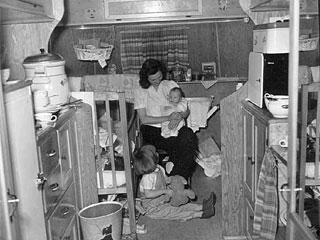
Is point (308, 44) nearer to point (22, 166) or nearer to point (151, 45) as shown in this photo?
point (22, 166)

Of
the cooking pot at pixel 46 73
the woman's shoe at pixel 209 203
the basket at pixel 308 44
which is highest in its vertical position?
the basket at pixel 308 44

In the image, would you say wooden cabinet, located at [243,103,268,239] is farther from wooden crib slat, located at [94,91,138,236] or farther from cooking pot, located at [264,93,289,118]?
wooden crib slat, located at [94,91,138,236]

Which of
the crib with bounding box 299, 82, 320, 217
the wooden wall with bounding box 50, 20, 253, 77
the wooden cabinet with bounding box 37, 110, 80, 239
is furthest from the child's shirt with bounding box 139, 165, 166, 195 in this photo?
the wooden wall with bounding box 50, 20, 253, 77

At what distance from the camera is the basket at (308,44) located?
125cm

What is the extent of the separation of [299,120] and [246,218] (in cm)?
143

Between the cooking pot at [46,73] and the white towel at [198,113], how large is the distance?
7.16 ft

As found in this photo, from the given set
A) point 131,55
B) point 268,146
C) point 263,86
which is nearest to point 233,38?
point 131,55

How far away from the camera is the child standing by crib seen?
10.4 ft

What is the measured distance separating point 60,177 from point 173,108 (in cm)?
181

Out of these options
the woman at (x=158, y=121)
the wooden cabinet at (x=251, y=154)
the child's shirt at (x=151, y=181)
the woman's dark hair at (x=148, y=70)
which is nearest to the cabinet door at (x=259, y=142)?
the wooden cabinet at (x=251, y=154)

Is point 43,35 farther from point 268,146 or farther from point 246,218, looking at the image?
point 246,218

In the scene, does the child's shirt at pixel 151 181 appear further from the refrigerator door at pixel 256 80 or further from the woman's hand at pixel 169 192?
the refrigerator door at pixel 256 80

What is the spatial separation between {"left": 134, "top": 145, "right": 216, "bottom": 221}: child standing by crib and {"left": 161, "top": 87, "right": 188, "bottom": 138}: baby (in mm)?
445

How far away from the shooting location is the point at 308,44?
1.27 meters
